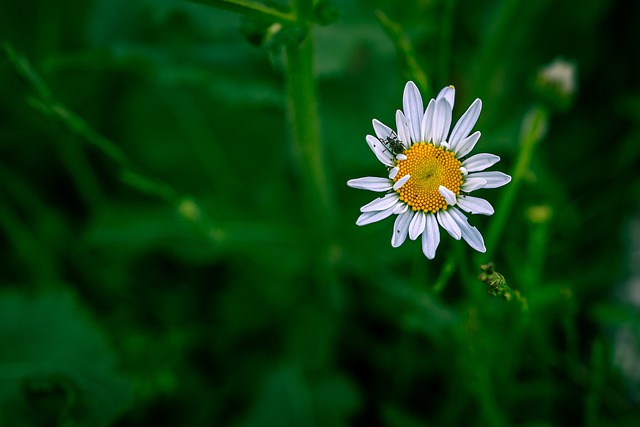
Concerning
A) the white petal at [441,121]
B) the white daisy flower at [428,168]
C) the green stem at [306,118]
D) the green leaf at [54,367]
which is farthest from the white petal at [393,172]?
the green leaf at [54,367]

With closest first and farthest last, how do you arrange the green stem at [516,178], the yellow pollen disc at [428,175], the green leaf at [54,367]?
1. the yellow pollen disc at [428,175]
2. the green stem at [516,178]
3. the green leaf at [54,367]

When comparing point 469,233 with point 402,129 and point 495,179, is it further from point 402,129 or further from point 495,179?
point 402,129

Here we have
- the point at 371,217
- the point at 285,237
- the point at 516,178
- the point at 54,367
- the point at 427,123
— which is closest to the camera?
the point at 371,217

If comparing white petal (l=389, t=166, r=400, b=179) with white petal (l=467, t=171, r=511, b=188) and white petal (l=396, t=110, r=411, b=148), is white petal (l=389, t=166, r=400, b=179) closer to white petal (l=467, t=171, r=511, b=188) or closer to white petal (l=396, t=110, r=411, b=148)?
white petal (l=396, t=110, r=411, b=148)

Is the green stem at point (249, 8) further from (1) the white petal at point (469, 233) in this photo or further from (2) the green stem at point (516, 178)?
(2) the green stem at point (516, 178)

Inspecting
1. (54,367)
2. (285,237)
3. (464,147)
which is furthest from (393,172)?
(54,367)

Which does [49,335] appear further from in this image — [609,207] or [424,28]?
[609,207]

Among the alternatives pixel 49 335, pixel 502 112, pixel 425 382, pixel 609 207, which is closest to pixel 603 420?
pixel 425 382
